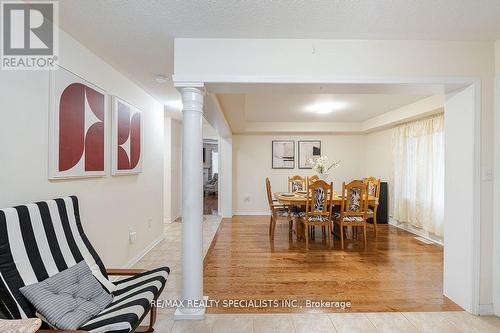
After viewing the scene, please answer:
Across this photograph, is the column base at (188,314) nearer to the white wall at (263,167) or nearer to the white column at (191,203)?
the white column at (191,203)

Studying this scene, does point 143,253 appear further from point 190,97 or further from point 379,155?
point 379,155

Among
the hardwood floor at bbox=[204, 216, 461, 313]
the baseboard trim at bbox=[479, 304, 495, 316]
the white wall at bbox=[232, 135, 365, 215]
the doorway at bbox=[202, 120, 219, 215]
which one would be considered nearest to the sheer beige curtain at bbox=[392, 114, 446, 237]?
the hardwood floor at bbox=[204, 216, 461, 313]

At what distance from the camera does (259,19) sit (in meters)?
1.78

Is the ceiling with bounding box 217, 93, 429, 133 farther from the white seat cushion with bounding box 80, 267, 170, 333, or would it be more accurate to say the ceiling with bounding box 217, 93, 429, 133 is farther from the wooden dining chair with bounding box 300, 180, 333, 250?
the white seat cushion with bounding box 80, 267, 170, 333

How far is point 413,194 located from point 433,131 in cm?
122

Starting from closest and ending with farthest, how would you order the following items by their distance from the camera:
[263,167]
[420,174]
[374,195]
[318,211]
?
[318,211], [420,174], [374,195], [263,167]

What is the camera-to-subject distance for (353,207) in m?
3.97

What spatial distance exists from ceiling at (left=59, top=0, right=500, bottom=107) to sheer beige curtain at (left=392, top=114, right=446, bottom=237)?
2.39 metres

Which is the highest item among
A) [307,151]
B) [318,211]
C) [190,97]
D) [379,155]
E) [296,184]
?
[190,97]

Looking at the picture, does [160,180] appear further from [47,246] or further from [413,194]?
[413,194]

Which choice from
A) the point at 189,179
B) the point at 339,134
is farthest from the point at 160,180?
the point at 339,134

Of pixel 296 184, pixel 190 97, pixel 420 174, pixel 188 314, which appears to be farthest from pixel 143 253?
pixel 420 174

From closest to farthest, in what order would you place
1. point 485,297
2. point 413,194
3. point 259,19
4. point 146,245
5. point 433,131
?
1. point 259,19
2. point 485,297
3. point 146,245
4. point 433,131
5. point 413,194

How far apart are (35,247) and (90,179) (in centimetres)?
92
